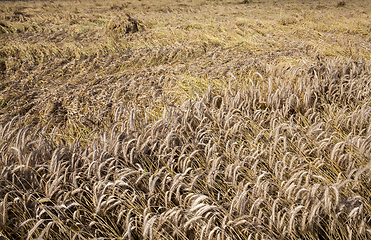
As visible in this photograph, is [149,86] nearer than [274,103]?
No

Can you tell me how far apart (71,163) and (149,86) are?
219cm

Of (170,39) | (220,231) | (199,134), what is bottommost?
(220,231)

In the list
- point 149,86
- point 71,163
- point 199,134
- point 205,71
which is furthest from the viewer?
point 205,71

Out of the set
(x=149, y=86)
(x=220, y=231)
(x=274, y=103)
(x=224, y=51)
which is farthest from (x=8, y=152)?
(x=224, y=51)

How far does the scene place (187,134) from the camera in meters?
2.37

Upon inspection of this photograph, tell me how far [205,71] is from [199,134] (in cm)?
223

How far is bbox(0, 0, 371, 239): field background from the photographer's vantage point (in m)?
1.53

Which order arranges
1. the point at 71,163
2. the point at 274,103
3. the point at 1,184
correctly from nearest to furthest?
1. the point at 1,184
2. the point at 71,163
3. the point at 274,103

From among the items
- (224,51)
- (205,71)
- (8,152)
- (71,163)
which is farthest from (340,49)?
(8,152)

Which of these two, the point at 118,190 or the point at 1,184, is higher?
the point at 1,184

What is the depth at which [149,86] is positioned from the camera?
3951 millimetres

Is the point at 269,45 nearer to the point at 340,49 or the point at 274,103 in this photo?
the point at 340,49

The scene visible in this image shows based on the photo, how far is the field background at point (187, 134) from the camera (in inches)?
60.3

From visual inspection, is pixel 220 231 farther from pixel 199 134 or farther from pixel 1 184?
pixel 1 184
